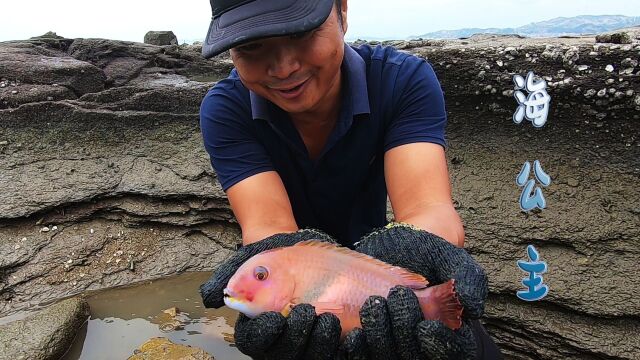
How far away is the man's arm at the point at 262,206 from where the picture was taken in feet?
7.79

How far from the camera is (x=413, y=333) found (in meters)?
1.67

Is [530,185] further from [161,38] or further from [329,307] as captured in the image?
[161,38]

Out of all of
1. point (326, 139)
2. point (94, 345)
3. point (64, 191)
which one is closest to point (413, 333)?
point (326, 139)

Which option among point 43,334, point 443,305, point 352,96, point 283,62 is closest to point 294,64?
point 283,62

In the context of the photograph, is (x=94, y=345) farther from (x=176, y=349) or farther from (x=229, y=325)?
(x=229, y=325)

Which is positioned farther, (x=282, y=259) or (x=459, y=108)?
(x=459, y=108)

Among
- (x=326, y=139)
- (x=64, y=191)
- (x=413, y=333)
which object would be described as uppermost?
(x=326, y=139)

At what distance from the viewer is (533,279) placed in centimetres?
379

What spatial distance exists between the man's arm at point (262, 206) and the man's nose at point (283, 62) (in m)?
0.60

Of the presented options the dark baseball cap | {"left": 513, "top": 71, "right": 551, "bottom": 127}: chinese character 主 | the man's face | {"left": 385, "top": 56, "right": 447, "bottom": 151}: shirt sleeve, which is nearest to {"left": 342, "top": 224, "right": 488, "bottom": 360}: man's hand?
{"left": 385, "top": 56, "right": 447, "bottom": 151}: shirt sleeve

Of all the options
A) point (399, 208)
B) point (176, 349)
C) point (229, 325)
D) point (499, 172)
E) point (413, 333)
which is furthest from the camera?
point (499, 172)

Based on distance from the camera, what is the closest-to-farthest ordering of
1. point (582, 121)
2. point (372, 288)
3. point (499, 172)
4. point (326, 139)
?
point (372, 288) < point (326, 139) < point (582, 121) < point (499, 172)

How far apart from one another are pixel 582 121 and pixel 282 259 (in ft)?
10.7

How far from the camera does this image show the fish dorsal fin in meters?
1.86
